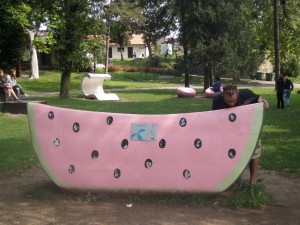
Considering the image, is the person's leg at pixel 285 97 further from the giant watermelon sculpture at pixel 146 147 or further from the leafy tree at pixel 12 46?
the leafy tree at pixel 12 46

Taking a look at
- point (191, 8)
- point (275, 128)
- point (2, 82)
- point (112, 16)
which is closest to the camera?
point (275, 128)

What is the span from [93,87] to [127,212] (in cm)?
1920

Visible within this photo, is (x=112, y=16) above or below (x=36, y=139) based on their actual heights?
above

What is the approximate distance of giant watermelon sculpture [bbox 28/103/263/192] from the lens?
17.9ft

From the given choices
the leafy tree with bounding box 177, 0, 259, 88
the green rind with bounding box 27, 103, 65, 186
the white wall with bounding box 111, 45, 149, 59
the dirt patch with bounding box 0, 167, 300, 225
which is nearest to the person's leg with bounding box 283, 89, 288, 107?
the leafy tree with bounding box 177, 0, 259, 88

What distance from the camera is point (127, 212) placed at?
17.2ft

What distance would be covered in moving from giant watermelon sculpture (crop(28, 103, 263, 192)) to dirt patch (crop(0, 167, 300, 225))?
32 centimetres

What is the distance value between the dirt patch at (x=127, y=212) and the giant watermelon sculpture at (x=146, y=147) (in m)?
0.32

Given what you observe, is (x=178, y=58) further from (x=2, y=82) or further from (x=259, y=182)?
(x=259, y=182)

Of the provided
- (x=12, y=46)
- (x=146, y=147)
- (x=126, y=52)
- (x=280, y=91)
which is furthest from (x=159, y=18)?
(x=126, y=52)

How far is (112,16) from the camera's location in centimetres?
4556

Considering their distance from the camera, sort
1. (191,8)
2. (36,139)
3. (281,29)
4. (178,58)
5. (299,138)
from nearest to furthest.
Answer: (36,139), (299,138), (191,8), (178,58), (281,29)

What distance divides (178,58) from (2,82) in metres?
15.8

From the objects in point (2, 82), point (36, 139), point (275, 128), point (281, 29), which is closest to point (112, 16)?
point (281, 29)
